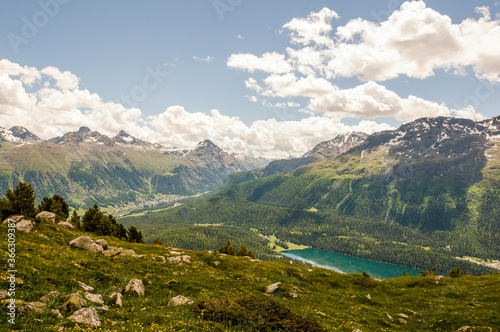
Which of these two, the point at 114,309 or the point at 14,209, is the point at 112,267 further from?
the point at 14,209

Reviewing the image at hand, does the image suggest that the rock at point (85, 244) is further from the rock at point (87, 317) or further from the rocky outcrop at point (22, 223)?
the rock at point (87, 317)

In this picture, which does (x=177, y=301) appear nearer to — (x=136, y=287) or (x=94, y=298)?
(x=136, y=287)

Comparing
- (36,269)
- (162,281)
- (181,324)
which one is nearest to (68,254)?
(36,269)

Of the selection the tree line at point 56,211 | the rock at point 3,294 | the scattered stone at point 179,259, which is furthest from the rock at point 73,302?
the tree line at point 56,211

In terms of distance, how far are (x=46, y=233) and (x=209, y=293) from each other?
23.8 meters

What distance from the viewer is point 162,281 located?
24.3 m

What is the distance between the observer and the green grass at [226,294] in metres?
15.7

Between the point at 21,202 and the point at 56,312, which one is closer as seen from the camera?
the point at 56,312

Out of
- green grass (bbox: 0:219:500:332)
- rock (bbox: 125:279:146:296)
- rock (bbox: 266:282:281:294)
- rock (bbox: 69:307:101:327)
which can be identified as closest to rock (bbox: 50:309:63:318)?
green grass (bbox: 0:219:500:332)

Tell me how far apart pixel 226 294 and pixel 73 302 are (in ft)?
46.2

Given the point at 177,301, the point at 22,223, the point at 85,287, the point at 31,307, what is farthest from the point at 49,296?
the point at 22,223

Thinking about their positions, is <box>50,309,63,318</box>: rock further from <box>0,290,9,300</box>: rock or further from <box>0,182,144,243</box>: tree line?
<box>0,182,144,243</box>: tree line

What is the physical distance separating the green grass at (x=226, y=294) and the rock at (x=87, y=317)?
0.46 m

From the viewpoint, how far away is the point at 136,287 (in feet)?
69.2
